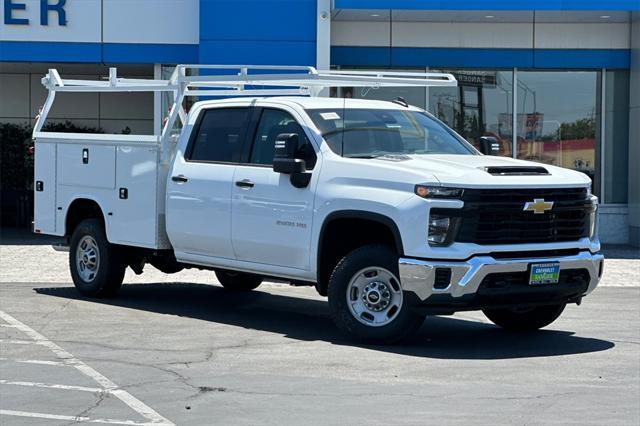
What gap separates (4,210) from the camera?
2344cm

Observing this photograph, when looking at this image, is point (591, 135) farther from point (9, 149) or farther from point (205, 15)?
point (9, 149)

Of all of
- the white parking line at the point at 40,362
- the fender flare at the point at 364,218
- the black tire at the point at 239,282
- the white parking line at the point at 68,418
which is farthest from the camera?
the black tire at the point at 239,282

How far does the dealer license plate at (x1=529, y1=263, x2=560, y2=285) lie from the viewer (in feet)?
31.4

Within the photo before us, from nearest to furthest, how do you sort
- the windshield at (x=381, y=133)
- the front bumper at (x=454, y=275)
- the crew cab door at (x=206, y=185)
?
the front bumper at (x=454, y=275)
the windshield at (x=381, y=133)
the crew cab door at (x=206, y=185)

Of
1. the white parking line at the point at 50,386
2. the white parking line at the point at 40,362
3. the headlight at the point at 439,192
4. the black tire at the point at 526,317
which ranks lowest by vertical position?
the white parking line at the point at 50,386

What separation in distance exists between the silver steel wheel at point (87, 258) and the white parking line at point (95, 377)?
60.4 inches

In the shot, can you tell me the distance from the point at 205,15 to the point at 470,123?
16.6 ft

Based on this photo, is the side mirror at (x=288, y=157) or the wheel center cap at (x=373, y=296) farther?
the side mirror at (x=288, y=157)

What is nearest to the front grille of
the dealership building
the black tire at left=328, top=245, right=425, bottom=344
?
the black tire at left=328, top=245, right=425, bottom=344

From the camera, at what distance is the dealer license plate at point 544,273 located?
9.58 meters

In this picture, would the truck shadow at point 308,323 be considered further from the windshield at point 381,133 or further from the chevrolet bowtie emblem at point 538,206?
the windshield at point 381,133

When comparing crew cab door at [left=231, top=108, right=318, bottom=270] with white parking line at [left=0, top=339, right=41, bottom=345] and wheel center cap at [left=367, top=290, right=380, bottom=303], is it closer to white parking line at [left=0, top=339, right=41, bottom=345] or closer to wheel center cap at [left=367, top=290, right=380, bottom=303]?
wheel center cap at [left=367, top=290, right=380, bottom=303]

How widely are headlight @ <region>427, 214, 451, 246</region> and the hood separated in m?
0.28

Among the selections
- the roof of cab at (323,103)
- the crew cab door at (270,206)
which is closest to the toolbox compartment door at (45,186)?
the roof of cab at (323,103)
